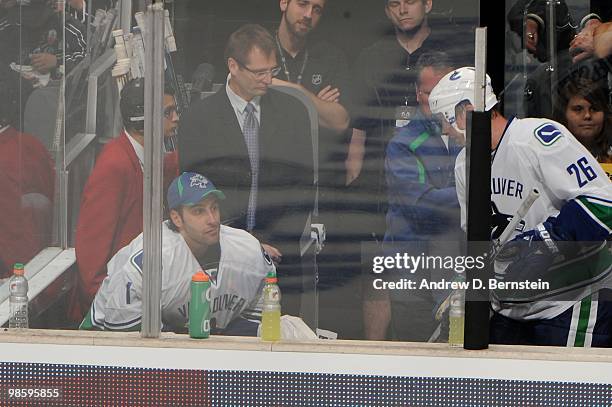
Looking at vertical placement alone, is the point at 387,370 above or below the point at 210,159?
below

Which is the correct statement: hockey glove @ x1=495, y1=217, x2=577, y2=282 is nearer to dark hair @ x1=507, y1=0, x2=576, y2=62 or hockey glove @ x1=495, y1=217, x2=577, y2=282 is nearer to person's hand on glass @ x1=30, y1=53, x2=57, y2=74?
dark hair @ x1=507, y1=0, x2=576, y2=62

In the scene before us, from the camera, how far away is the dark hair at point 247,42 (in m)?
5.65

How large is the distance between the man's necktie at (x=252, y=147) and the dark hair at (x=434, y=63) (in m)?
0.66

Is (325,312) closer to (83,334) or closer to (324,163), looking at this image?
(324,163)

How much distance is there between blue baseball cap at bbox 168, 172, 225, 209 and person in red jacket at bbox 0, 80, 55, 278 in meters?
0.49

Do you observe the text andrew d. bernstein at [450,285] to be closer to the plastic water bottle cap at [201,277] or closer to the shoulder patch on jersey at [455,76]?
Answer: the plastic water bottle cap at [201,277]

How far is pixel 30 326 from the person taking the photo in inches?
231

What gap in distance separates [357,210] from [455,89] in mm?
584

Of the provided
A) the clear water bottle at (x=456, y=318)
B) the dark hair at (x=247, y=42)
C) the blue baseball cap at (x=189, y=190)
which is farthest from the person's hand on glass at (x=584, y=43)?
the blue baseball cap at (x=189, y=190)

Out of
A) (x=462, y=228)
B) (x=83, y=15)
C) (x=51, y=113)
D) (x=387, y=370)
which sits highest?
(x=83, y=15)

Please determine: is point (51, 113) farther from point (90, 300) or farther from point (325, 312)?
point (325, 312)

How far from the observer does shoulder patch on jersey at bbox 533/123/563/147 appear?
5.60m

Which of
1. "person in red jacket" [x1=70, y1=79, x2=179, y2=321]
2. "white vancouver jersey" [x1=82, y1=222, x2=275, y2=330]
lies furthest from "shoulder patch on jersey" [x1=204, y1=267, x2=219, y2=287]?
"person in red jacket" [x1=70, y1=79, x2=179, y2=321]

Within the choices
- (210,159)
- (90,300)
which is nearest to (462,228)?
(210,159)
